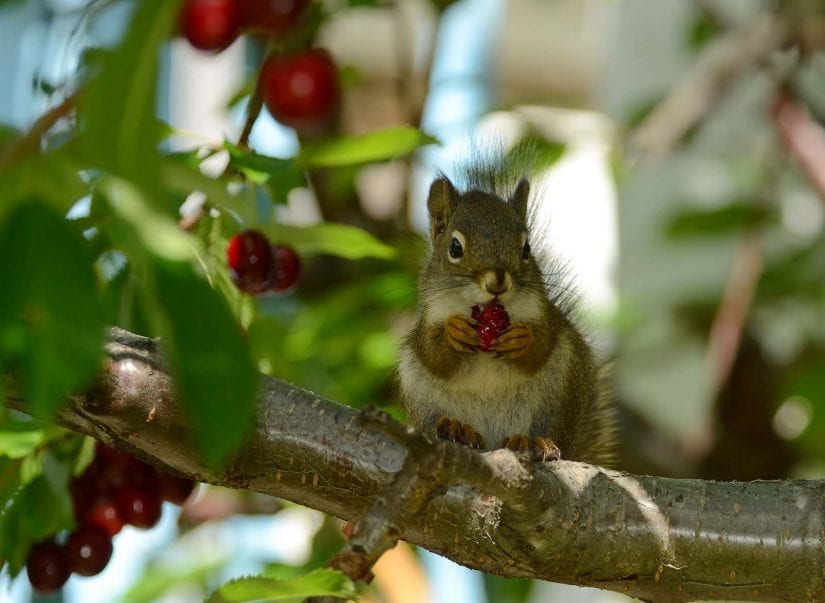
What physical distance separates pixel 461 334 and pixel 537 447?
0.31m

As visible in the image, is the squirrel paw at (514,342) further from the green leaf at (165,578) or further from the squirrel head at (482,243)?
the green leaf at (165,578)

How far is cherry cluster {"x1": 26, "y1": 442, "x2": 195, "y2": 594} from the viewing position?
5.84 ft

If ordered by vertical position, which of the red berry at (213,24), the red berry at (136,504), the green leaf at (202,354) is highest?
the green leaf at (202,354)

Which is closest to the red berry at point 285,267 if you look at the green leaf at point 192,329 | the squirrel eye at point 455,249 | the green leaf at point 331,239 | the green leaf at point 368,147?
the green leaf at point 331,239

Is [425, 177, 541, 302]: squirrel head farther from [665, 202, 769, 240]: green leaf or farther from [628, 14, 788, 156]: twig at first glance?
[665, 202, 769, 240]: green leaf

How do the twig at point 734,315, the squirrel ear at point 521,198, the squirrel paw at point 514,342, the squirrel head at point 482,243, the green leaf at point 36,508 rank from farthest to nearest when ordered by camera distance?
the twig at point 734,315 < the squirrel ear at point 521,198 < the squirrel head at point 482,243 < the squirrel paw at point 514,342 < the green leaf at point 36,508

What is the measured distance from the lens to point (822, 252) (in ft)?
9.97

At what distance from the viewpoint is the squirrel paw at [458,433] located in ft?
6.40

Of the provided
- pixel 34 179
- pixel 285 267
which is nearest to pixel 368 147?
pixel 285 267

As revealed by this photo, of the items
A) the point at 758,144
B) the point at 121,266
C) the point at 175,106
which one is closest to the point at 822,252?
the point at 758,144

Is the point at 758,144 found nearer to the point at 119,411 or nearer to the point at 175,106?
the point at 175,106

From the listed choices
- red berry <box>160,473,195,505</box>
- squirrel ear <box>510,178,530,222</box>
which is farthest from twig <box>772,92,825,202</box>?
red berry <box>160,473,195,505</box>

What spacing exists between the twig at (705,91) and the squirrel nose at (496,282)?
22.5 inches

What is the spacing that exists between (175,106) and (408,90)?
2.54 m
